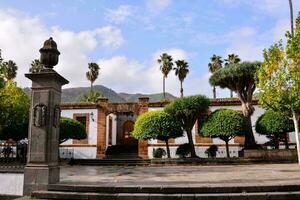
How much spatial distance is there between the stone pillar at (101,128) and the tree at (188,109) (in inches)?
288

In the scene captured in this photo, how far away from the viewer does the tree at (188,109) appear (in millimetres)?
20203

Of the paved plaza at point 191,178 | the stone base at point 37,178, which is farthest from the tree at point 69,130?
the stone base at point 37,178

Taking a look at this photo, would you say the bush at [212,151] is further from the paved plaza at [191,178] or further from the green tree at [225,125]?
the paved plaza at [191,178]

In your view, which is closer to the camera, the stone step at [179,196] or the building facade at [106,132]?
the stone step at [179,196]

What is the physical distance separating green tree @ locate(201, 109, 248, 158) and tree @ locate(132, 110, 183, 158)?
1.82 metres

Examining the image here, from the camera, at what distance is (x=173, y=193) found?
6988 millimetres

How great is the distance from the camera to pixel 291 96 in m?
14.9

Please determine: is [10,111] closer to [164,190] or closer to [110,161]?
[110,161]

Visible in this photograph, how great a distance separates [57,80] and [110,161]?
14412mm

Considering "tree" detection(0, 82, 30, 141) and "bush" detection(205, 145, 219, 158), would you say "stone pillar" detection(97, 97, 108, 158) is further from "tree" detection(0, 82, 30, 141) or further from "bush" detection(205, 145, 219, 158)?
"bush" detection(205, 145, 219, 158)

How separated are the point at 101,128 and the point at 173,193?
1982cm

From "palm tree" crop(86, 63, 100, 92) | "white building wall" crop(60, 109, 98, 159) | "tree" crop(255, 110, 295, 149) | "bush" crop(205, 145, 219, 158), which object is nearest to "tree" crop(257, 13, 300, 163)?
"tree" crop(255, 110, 295, 149)

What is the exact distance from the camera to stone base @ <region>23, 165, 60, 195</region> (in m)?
7.72

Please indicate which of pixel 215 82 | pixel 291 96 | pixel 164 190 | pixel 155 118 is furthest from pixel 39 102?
pixel 215 82
